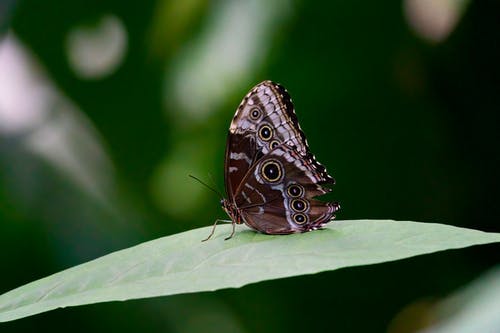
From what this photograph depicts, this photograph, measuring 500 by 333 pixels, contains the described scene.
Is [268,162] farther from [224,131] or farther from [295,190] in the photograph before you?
[224,131]

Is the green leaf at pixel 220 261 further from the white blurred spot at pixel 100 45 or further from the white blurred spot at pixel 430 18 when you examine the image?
the white blurred spot at pixel 430 18

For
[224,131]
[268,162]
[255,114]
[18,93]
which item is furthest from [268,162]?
[18,93]

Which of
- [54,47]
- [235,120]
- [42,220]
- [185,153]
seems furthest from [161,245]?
[54,47]

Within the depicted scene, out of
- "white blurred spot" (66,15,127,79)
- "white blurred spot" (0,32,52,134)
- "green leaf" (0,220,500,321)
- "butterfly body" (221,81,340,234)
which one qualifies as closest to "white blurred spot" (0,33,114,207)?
"white blurred spot" (0,32,52,134)

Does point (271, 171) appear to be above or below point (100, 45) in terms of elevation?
below

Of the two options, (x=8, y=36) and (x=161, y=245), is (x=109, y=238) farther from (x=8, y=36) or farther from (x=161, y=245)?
(x=161, y=245)

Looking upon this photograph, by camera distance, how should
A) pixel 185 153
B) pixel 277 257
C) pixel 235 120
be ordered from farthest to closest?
pixel 185 153 < pixel 235 120 < pixel 277 257

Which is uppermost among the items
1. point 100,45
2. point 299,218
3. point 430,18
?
point 100,45
